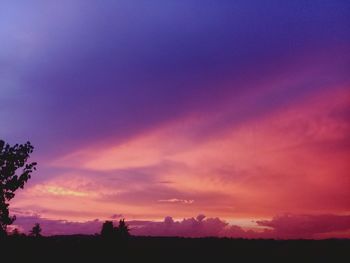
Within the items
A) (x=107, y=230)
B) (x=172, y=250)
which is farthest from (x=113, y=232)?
(x=172, y=250)

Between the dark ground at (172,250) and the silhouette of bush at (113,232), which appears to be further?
the silhouette of bush at (113,232)

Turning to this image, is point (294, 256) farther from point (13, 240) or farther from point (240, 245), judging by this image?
point (13, 240)

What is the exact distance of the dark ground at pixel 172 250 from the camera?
41.0 metres

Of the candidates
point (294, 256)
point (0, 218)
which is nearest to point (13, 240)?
point (0, 218)

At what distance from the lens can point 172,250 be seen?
43438 mm

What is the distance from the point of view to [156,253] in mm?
42781

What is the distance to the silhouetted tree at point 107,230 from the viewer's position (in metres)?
46.0

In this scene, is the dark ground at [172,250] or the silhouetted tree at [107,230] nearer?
the dark ground at [172,250]

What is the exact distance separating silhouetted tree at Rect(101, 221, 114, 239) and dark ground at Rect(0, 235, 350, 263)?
0.76m

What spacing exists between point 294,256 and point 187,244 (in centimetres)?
1033

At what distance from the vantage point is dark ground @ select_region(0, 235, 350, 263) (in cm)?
4100

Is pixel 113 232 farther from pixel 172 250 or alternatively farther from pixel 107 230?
pixel 172 250

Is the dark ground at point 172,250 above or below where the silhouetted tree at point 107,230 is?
below

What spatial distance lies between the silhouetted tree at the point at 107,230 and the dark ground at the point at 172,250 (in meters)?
0.76
